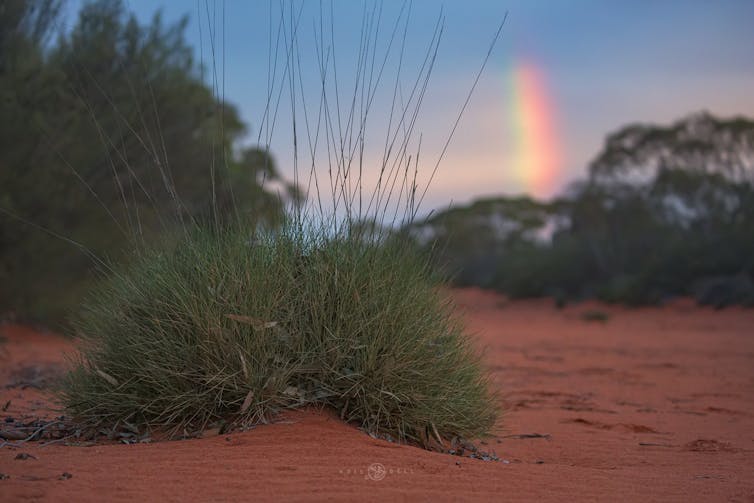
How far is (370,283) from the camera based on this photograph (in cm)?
466

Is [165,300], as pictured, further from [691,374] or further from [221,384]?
[691,374]

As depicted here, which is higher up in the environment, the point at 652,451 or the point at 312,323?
the point at 312,323

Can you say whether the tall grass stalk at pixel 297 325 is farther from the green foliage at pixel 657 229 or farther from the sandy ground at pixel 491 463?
the green foliage at pixel 657 229

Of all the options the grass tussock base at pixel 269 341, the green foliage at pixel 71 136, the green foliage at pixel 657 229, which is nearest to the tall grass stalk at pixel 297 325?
the grass tussock base at pixel 269 341

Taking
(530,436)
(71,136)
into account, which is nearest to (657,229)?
(71,136)

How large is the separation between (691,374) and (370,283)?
6.68 m

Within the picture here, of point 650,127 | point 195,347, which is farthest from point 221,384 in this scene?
point 650,127

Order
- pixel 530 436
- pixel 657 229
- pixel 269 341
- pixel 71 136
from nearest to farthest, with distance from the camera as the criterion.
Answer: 1. pixel 269 341
2. pixel 530 436
3. pixel 71 136
4. pixel 657 229

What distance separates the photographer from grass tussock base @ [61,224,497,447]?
4352 mm

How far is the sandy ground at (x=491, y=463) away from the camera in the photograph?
11.9ft

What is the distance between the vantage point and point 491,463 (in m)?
4.43

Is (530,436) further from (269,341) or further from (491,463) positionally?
(269,341)

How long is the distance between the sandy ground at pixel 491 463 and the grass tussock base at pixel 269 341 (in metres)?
0.23

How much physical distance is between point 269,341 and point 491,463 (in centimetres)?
136
